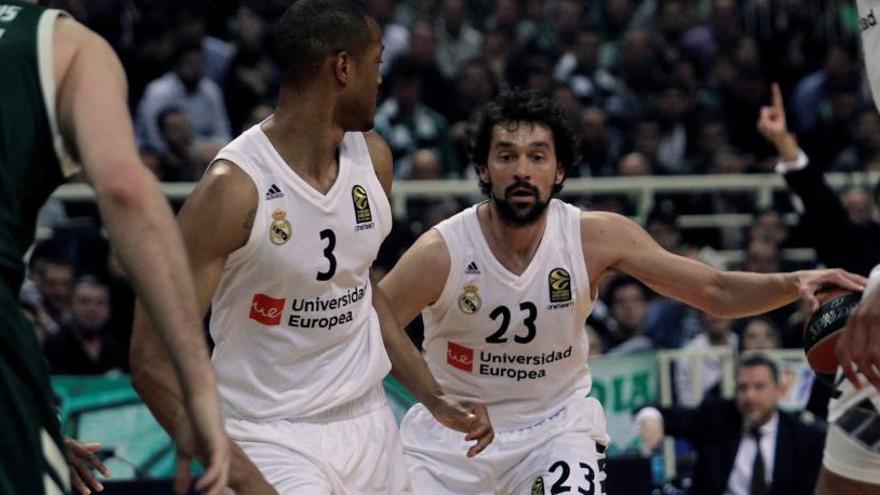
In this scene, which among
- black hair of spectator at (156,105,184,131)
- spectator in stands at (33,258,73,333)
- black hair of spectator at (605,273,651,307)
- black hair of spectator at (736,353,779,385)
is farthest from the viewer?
black hair of spectator at (156,105,184,131)

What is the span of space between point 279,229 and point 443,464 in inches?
68.4

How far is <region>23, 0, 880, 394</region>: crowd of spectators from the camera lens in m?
12.0

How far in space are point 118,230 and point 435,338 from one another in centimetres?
356

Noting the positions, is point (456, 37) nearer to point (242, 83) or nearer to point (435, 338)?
point (242, 83)

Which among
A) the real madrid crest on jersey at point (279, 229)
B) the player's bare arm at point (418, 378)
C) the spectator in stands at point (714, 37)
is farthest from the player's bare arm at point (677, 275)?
the spectator in stands at point (714, 37)

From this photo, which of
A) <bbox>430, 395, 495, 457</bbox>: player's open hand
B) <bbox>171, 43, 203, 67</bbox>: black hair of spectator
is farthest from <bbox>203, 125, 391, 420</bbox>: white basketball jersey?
<bbox>171, 43, 203, 67</bbox>: black hair of spectator

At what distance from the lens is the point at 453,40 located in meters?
16.2

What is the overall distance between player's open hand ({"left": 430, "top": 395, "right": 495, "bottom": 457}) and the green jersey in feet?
8.23

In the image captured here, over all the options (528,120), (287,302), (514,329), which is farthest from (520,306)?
(287,302)

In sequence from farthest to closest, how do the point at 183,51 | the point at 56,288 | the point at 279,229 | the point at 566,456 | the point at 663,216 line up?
the point at 183,51 < the point at 663,216 < the point at 56,288 < the point at 566,456 < the point at 279,229

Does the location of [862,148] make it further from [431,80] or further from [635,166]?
[431,80]

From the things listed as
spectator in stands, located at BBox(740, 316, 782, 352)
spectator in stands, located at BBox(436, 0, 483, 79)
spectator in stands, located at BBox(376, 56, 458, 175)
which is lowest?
spectator in stands, located at BBox(740, 316, 782, 352)

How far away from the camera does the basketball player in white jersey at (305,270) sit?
564cm

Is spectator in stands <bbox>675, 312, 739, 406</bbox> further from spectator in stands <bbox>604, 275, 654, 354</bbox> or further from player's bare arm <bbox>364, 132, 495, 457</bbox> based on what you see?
player's bare arm <bbox>364, 132, 495, 457</bbox>
